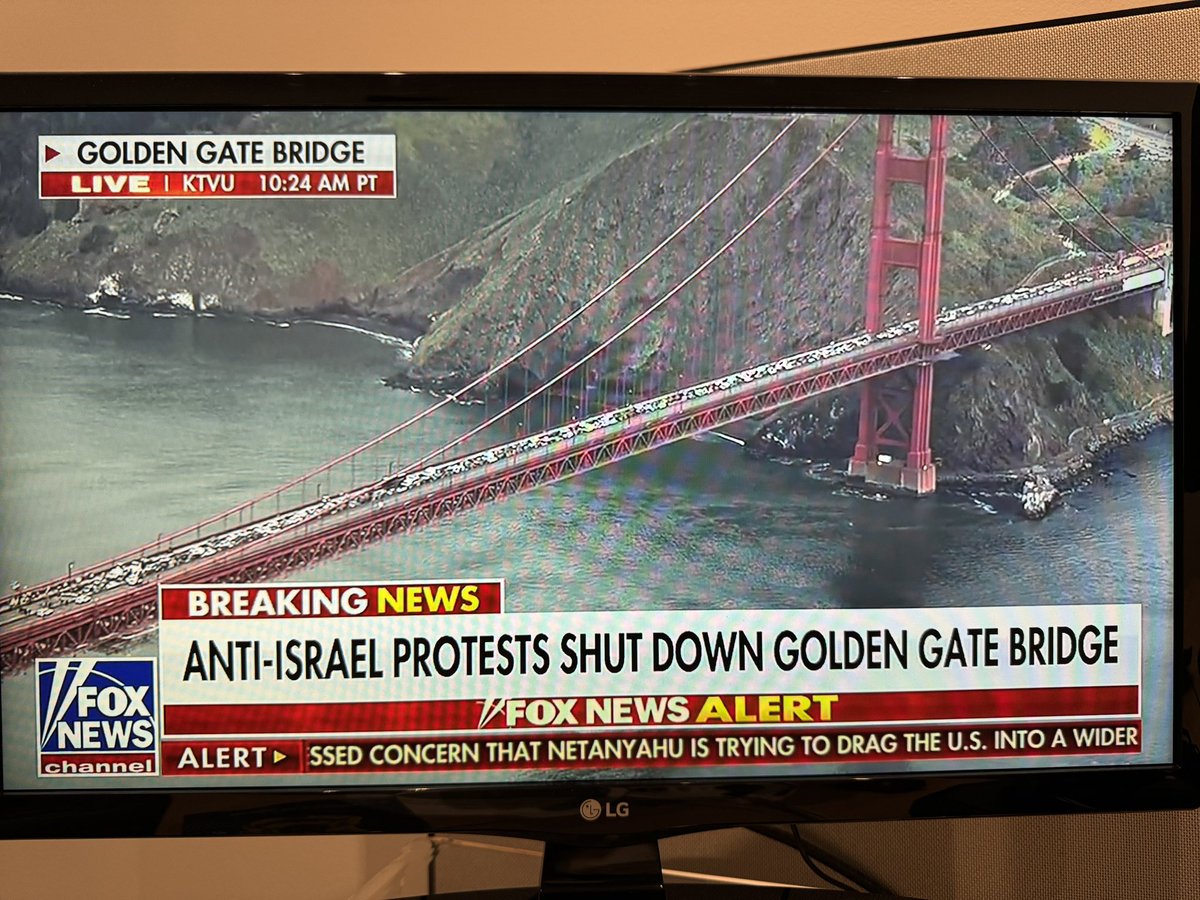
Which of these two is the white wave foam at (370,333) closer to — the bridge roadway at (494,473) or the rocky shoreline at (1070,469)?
the bridge roadway at (494,473)

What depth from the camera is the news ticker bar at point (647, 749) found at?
2.69ft

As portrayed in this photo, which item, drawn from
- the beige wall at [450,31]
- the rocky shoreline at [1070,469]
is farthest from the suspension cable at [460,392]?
the beige wall at [450,31]

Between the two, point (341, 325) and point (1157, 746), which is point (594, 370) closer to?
point (341, 325)

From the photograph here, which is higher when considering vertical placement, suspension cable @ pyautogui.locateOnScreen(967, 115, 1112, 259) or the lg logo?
suspension cable @ pyautogui.locateOnScreen(967, 115, 1112, 259)

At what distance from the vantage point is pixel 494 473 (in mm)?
823

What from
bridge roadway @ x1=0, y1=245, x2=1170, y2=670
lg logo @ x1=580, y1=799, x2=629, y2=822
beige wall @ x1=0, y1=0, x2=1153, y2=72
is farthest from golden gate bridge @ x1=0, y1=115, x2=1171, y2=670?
beige wall @ x1=0, y1=0, x2=1153, y2=72

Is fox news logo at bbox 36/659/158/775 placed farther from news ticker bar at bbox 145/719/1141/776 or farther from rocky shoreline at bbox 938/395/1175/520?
rocky shoreline at bbox 938/395/1175/520

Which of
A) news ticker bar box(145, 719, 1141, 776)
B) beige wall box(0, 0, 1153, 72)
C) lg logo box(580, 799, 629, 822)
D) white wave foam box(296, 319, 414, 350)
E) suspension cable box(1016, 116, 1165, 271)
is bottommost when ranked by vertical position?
lg logo box(580, 799, 629, 822)

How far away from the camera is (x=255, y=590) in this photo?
0.82 m

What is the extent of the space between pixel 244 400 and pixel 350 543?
13 cm

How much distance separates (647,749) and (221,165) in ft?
1.77

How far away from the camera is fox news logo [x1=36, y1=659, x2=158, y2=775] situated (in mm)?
812

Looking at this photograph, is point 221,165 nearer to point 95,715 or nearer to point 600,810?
point 95,715

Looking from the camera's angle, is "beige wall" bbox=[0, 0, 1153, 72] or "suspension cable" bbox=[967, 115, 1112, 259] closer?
"suspension cable" bbox=[967, 115, 1112, 259]
